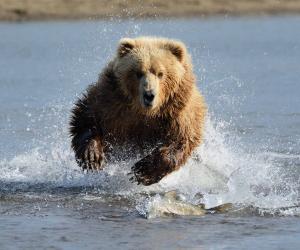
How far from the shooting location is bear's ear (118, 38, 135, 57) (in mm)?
9719

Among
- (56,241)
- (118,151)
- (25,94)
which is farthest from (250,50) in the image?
(56,241)

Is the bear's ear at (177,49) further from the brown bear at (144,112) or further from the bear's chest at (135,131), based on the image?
the bear's chest at (135,131)

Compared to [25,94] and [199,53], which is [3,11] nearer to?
Result: [199,53]

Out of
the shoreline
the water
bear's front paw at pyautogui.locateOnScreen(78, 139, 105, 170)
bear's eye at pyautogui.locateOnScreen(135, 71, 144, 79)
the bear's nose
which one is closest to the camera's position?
the water

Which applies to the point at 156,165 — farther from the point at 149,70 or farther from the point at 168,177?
the point at 149,70

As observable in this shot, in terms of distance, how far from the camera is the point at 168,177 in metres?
10.5

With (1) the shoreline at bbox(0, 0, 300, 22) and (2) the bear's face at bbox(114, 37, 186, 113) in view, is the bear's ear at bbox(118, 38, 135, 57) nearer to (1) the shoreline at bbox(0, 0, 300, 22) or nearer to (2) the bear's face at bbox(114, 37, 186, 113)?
(2) the bear's face at bbox(114, 37, 186, 113)

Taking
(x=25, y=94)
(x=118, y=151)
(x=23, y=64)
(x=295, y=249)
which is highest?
(x=23, y=64)

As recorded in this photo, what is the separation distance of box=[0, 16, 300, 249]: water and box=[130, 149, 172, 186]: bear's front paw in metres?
0.18

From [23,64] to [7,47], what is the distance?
4546 mm

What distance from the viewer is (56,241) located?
25.8ft

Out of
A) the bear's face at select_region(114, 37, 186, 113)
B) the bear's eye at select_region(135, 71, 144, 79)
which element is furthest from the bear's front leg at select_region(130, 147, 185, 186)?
the bear's eye at select_region(135, 71, 144, 79)

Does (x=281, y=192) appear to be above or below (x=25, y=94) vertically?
below

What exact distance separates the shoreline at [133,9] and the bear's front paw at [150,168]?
20419 millimetres
